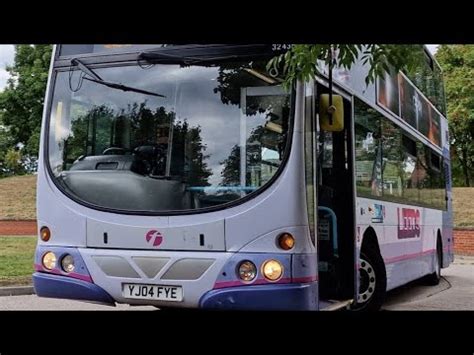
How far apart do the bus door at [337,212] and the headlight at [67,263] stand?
7.52ft

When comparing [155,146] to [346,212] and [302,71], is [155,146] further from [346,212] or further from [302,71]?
[346,212]

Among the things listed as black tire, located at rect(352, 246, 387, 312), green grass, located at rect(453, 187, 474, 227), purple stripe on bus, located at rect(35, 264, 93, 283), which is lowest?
black tire, located at rect(352, 246, 387, 312)

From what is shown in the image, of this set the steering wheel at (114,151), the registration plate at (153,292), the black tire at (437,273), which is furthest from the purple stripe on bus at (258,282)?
the black tire at (437,273)

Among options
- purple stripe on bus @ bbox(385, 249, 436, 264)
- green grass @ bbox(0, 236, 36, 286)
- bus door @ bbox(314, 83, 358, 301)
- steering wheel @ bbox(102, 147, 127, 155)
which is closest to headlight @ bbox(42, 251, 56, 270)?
green grass @ bbox(0, 236, 36, 286)

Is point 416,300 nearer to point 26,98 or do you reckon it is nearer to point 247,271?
point 247,271

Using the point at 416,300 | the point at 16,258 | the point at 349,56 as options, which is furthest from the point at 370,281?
the point at 16,258

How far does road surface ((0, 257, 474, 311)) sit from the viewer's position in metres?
6.75

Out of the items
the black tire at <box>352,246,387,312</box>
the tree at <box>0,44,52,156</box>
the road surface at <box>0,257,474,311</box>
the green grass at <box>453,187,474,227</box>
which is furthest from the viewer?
the green grass at <box>453,187,474,227</box>

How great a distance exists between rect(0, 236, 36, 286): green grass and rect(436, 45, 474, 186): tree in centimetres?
1208

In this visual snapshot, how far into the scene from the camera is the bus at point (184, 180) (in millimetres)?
5012

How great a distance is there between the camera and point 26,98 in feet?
21.7

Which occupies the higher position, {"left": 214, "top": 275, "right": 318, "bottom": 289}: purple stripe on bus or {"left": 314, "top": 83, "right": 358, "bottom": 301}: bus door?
{"left": 314, "top": 83, "right": 358, "bottom": 301}: bus door

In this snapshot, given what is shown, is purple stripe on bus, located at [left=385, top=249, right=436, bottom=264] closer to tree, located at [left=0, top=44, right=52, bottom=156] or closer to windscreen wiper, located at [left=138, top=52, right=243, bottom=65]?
windscreen wiper, located at [left=138, top=52, right=243, bottom=65]
